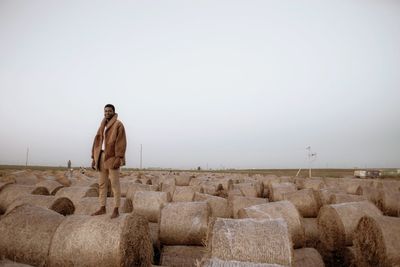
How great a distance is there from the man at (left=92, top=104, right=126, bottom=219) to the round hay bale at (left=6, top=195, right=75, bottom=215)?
393 cm

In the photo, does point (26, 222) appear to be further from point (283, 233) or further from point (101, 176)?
point (283, 233)

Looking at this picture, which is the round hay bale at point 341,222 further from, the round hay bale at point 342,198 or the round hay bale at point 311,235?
the round hay bale at point 342,198

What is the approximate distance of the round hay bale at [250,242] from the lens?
15.2 feet

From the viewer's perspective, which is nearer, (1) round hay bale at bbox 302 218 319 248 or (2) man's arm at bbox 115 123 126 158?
(2) man's arm at bbox 115 123 126 158

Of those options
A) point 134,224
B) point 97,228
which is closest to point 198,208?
point 134,224

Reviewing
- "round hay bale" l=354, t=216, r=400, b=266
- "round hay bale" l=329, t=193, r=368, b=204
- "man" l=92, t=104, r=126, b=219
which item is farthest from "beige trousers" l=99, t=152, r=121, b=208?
"round hay bale" l=329, t=193, r=368, b=204

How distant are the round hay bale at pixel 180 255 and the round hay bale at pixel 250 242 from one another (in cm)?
238

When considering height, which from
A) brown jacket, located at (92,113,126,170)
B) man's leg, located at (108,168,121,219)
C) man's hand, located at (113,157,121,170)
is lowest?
man's leg, located at (108,168,121,219)

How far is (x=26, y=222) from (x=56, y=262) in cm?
101

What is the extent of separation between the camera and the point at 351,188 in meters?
19.1

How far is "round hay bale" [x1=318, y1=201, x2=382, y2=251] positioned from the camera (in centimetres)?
819

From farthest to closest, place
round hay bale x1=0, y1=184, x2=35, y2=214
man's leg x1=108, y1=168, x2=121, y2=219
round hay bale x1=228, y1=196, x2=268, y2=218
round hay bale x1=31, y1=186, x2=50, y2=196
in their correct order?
round hay bale x1=31, y1=186, x2=50, y2=196 → round hay bale x1=0, y1=184, x2=35, y2=214 → round hay bale x1=228, y1=196, x2=268, y2=218 → man's leg x1=108, y1=168, x2=121, y2=219

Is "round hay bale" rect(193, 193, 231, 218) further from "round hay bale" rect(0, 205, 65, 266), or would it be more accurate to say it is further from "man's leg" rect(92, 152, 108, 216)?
"round hay bale" rect(0, 205, 65, 266)

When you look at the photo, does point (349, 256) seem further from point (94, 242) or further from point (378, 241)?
point (94, 242)
